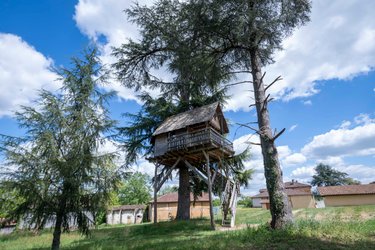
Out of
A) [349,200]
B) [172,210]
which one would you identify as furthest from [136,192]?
[349,200]

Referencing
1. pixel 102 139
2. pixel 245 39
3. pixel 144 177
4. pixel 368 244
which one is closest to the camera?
pixel 368 244

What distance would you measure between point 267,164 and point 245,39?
5220mm

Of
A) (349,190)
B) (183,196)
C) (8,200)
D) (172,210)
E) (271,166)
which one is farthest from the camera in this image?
(172,210)

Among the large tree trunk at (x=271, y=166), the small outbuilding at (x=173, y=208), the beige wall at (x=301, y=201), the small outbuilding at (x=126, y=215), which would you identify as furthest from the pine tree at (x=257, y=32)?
the beige wall at (x=301, y=201)

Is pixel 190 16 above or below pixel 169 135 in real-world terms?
above

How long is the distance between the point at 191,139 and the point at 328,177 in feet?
230

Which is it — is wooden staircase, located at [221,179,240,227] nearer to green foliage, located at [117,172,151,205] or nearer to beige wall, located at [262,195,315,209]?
beige wall, located at [262,195,315,209]

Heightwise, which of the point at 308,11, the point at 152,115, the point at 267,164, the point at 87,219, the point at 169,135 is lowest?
the point at 87,219

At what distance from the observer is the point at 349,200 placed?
1375 inches

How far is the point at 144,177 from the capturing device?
184 ft

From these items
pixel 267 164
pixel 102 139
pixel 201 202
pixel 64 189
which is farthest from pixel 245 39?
pixel 201 202

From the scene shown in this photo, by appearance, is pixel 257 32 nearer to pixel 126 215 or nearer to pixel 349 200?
pixel 349 200

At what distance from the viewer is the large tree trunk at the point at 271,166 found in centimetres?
858

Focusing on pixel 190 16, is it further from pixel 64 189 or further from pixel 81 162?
pixel 64 189
